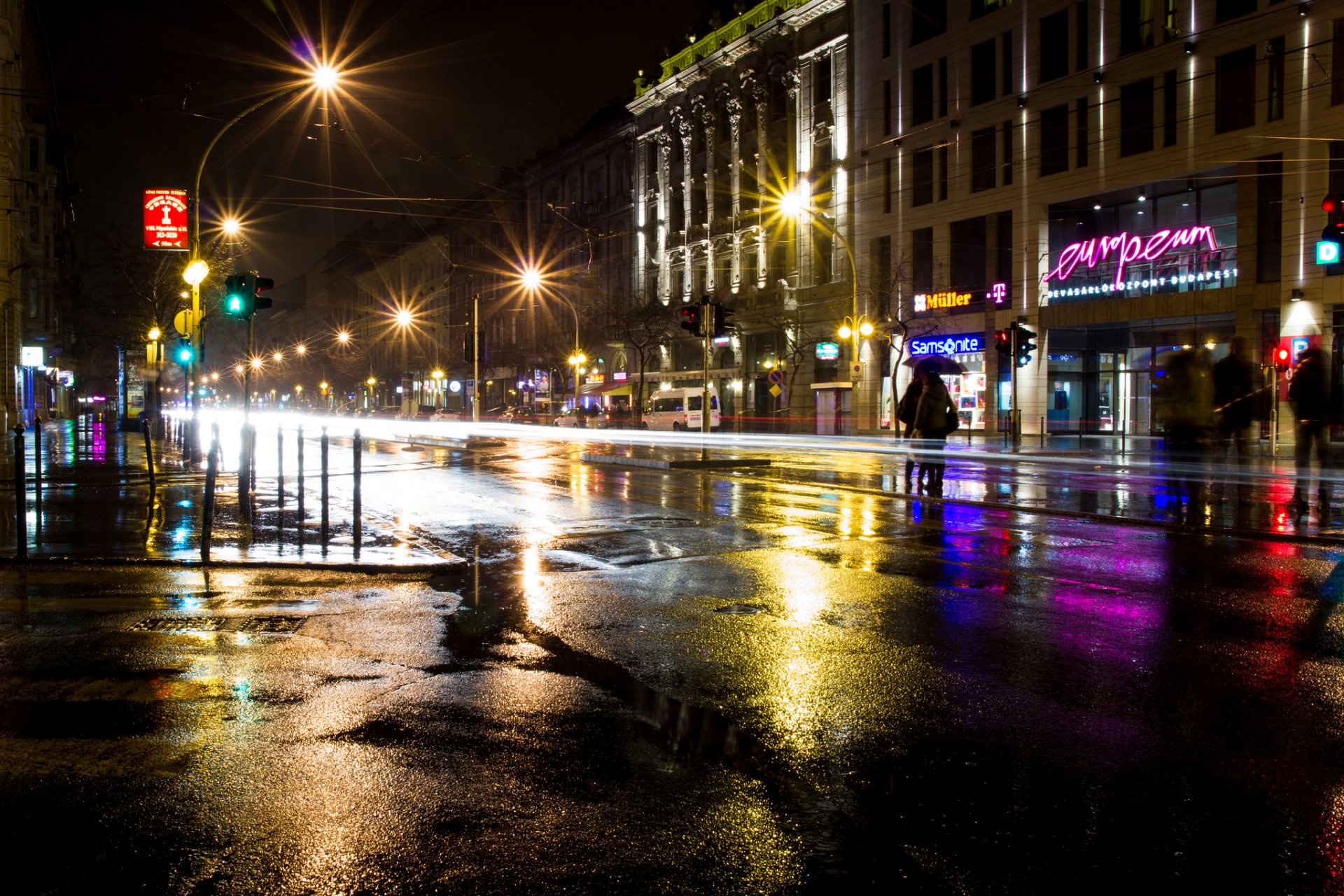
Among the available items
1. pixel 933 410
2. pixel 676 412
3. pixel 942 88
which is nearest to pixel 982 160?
pixel 942 88

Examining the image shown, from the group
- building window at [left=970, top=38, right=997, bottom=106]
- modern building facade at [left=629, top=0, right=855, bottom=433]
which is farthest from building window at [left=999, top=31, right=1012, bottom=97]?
modern building facade at [left=629, top=0, right=855, bottom=433]

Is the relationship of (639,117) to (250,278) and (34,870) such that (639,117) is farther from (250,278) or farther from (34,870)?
(34,870)

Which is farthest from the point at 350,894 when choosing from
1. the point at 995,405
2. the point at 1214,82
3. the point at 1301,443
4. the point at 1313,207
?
the point at 995,405

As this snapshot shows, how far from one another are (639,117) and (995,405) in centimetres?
3177

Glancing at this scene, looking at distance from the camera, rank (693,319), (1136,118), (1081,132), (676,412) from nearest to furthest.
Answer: (693,319)
(1136,118)
(1081,132)
(676,412)

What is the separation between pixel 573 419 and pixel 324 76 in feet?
118

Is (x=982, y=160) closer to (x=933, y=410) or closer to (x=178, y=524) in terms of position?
(x=933, y=410)

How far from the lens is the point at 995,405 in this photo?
3994 centimetres

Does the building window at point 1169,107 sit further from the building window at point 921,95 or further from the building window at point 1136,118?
the building window at point 921,95

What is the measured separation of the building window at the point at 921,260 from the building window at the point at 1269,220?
1351 centimetres

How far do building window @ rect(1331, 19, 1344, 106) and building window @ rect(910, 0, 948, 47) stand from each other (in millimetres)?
15655

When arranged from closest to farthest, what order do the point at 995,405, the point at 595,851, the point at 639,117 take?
1. the point at 595,851
2. the point at 995,405
3. the point at 639,117

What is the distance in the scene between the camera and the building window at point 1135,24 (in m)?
33.3

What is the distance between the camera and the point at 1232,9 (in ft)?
102
